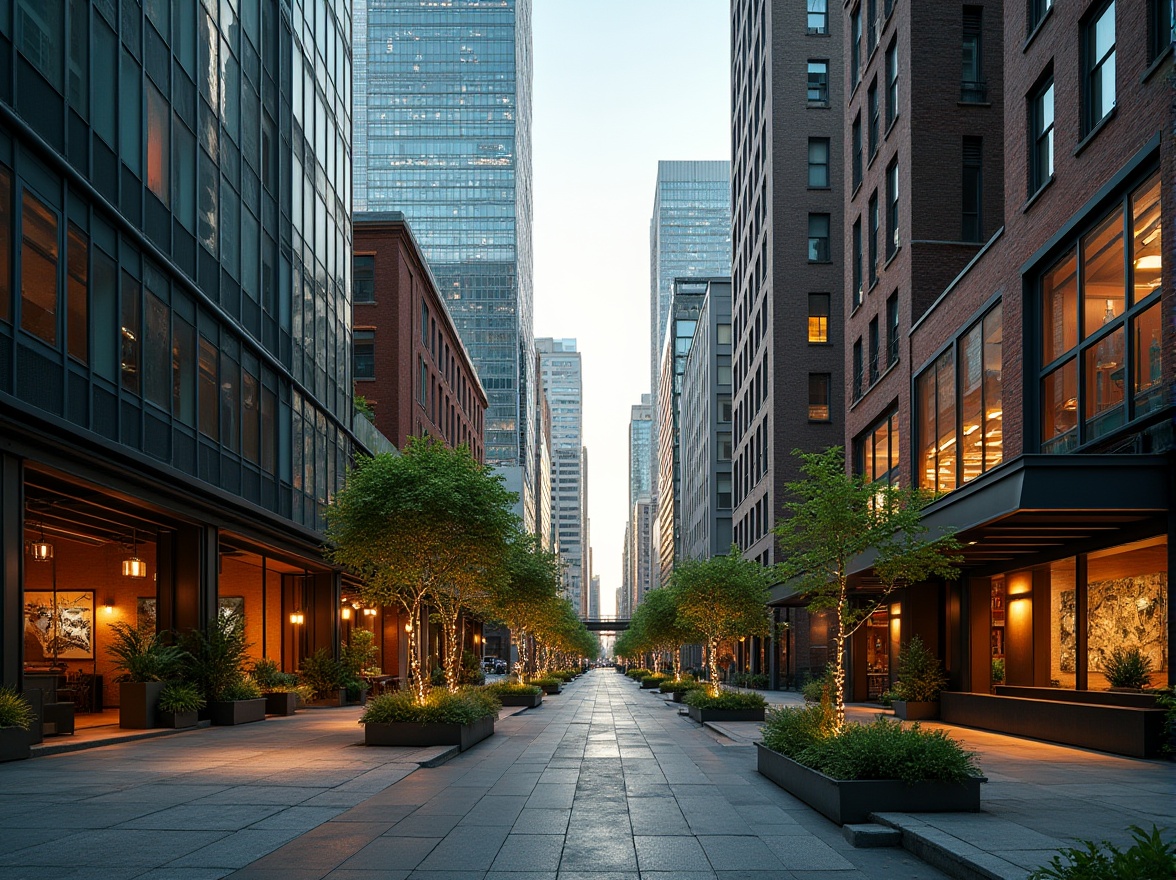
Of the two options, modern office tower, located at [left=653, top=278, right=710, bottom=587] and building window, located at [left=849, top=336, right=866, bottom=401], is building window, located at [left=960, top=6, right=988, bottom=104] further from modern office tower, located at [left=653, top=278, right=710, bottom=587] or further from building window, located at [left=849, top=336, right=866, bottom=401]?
modern office tower, located at [left=653, top=278, right=710, bottom=587]

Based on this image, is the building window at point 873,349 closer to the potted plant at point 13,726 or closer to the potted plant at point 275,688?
the potted plant at point 275,688

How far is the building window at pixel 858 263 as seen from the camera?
4450 cm

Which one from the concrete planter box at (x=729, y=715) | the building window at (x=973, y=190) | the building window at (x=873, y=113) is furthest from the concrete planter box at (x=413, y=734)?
the building window at (x=873, y=113)

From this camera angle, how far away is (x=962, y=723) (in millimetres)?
30422

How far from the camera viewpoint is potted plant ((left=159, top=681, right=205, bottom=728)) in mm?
27500

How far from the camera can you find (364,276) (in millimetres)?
59531

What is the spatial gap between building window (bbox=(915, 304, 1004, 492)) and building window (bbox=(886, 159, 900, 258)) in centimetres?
605

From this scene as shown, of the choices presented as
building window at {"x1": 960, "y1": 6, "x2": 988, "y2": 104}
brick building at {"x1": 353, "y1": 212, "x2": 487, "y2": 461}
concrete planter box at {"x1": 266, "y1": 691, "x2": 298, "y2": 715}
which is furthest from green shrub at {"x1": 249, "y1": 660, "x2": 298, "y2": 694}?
building window at {"x1": 960, "y1": 6, "x2": 988, "y2": 104}

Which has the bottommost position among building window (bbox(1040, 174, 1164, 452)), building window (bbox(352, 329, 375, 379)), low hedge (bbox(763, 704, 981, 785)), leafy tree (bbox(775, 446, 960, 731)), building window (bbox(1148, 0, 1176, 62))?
low hedge (bbox(763, 704, 981, 785))

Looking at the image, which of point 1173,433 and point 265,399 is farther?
point 265,399

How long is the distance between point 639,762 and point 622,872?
11.2 m

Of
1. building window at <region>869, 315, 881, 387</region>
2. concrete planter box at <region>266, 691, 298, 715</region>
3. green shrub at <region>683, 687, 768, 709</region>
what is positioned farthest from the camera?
building window at <region>869, 315, 881, 387</region>

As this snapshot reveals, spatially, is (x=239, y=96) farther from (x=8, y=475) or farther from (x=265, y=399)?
(x=8, y=475)

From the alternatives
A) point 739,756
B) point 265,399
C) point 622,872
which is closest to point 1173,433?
point 739,756
